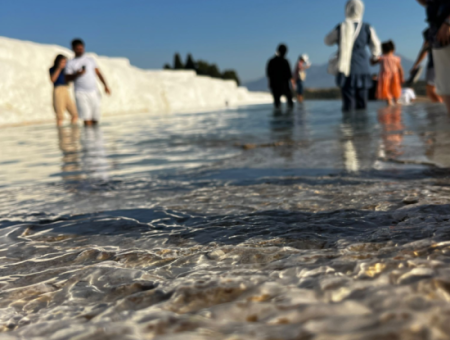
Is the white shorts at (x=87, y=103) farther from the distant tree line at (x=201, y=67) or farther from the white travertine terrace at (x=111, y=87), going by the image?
the distant tree line at (x=201, y=67)

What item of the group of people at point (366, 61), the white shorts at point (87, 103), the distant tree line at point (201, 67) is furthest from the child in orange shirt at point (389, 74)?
the distant tree line at point (201, 67)

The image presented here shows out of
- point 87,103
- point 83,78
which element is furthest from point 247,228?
point 87,103

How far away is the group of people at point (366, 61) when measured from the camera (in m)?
3.55

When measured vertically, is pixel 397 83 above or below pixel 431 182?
above

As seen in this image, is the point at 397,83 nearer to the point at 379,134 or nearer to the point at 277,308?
the point at 379,134

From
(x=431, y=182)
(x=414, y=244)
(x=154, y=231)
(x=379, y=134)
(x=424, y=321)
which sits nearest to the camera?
(x=424, y=321)

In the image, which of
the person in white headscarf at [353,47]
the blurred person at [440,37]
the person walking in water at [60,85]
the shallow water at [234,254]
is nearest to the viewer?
the shallow water at [234,254]

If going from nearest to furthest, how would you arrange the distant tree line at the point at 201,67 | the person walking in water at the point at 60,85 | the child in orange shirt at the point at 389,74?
the person walking in water at the point at 60,85
the child in orange shirt at the point at 389,74
the distant tree line at the point at 201,67

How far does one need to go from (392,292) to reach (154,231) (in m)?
0.97

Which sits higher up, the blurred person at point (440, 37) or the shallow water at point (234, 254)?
the blurred person at point (440, 37)

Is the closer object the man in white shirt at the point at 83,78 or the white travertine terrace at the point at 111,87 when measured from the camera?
the man in white shirt at the point at 83,78

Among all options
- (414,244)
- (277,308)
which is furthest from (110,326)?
(414,244)

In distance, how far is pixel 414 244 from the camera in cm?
120

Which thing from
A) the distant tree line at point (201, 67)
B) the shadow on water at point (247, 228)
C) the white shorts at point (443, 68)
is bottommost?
the shadow on water at point (247, 228)
